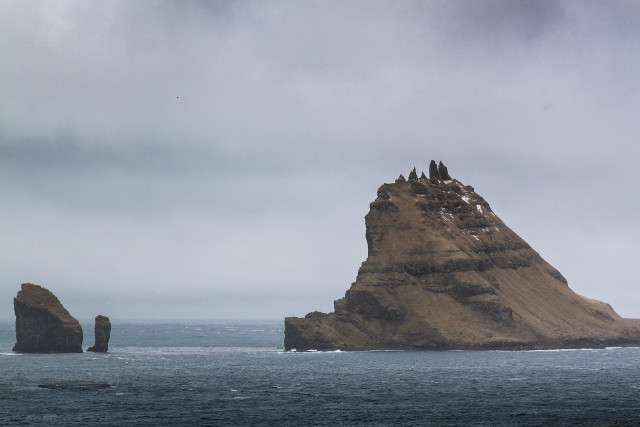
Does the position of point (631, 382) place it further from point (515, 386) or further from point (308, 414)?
point (308, 414)

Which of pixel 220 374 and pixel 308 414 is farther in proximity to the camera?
pixel 220 374

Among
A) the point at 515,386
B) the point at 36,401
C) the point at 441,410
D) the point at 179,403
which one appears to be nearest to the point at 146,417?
the point at 179,403

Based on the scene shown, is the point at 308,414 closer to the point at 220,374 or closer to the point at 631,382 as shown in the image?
the point at 220,374

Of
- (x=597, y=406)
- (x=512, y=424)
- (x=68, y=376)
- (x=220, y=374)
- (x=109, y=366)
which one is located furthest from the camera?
(x=109, y=366)

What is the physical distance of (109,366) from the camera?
19338 cm

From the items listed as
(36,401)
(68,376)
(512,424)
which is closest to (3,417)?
(36,401)

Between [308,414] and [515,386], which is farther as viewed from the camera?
[515,386]

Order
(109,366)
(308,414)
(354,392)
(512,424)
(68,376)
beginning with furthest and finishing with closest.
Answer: (109,366) → (68,376) → (354,392) → (308,414) → (512,424)

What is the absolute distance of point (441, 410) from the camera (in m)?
118

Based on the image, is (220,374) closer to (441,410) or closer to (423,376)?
(423,376)

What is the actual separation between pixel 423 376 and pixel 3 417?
9201 cm

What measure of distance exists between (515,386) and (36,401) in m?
86.0

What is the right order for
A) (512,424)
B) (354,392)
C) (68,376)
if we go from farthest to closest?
(68,376)
(354,392)
(512,424)

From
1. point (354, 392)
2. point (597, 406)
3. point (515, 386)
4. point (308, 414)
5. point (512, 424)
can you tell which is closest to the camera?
point (512, 424)
